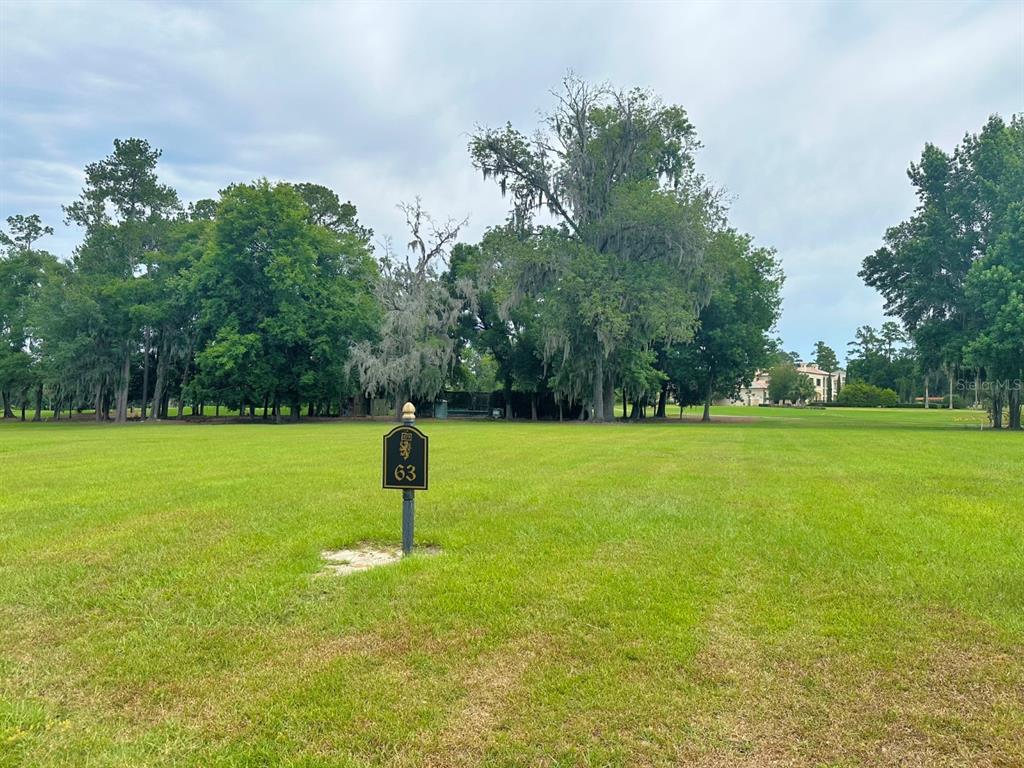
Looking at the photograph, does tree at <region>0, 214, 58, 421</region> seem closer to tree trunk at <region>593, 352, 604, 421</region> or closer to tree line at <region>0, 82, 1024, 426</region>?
tree line at <region>0, 82, 1024, 426</region>

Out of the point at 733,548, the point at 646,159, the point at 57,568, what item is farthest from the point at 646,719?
the point at 646,159

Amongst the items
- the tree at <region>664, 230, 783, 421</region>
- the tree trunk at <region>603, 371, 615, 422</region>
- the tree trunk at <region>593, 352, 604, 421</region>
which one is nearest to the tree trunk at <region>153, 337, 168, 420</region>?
the tree trunk at <region>593, 352, 604, 421</region>

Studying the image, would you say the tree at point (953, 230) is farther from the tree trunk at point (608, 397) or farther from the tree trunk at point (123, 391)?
the tree trunk at point (123, 391)

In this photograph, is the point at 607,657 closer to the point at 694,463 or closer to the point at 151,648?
the point at 151,648

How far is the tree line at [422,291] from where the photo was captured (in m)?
28.4

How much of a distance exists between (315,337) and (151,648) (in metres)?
31.0

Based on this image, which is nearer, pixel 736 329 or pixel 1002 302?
pixel 1002 302

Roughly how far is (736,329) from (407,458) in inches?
1302

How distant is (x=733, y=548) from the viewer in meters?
5.35

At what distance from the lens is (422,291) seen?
31.5m

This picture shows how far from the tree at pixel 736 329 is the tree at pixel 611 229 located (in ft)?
17.7

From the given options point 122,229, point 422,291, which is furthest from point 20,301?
point 422,291

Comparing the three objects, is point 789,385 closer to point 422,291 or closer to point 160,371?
point 422,291

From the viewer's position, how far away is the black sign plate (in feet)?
17.0
